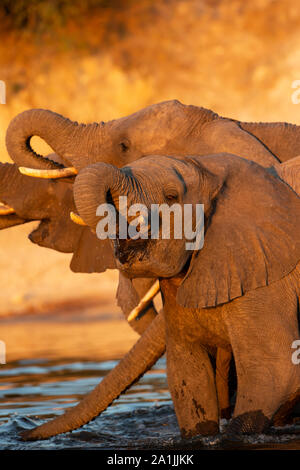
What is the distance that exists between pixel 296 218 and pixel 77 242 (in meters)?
1.51

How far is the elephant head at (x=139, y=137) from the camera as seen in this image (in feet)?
16.1

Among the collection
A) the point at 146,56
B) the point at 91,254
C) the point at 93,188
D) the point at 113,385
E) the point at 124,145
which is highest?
the point at 146,56

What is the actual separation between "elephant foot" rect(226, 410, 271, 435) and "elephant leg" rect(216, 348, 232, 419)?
15.4 inches

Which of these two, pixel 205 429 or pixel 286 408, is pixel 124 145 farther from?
pixel 286 408

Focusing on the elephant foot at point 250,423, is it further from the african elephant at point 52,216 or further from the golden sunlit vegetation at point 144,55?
the golden sunlit vegetation at point 144,55

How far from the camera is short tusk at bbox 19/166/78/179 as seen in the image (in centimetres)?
458

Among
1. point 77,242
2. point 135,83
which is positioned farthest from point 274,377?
point 135,83

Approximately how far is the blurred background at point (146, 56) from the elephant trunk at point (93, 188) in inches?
383

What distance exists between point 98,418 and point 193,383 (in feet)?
3.76

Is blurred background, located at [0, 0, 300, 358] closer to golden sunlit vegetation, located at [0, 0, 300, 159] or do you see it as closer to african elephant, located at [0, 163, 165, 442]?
golden sunlit vegetation, located at [0, 0, 300, 159]

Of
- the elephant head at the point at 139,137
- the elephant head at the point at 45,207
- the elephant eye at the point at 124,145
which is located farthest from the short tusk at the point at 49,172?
the elephant head at the point at 45,207

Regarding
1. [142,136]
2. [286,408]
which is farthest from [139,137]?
[286,408]

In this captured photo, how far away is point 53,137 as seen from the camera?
Answer: 498 centimetres

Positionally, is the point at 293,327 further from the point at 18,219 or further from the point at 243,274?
the point at 18,219
